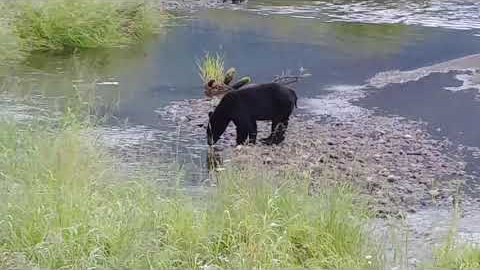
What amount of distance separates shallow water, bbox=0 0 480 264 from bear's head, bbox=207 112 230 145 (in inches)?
5.1

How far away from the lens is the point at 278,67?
45.2 ft

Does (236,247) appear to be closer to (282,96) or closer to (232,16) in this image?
(282,96)

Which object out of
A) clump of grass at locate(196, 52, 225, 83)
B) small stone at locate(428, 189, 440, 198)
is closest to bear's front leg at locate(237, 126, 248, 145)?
small stone at locate(428, 189, 440, 198)

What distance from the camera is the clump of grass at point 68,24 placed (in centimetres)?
1456

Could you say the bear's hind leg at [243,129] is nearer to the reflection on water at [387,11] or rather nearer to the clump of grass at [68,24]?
the clump of grass at [68,24]

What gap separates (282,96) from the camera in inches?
343

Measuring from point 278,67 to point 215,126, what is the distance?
5215mm

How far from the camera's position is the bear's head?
8.71 metres

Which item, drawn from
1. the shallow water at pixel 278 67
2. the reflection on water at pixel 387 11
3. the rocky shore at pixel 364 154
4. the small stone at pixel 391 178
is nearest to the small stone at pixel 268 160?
the rocky shore at pixel 364 154

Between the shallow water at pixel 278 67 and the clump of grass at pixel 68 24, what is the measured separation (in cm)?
48

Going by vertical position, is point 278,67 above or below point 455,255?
below

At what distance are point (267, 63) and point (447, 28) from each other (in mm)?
5816

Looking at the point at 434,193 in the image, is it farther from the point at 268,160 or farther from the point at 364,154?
the point at 268,160

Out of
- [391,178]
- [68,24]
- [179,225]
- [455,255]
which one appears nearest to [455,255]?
[455,255]
